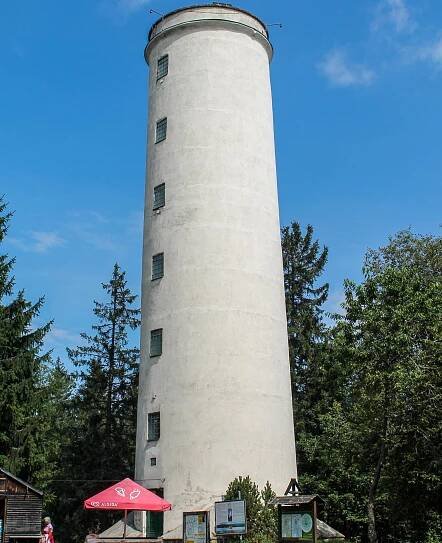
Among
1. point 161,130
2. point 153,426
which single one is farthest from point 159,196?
point 153,426

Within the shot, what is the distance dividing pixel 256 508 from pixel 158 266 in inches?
386

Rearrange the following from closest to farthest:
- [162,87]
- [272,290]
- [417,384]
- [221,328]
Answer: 1. [417,384]
2. [221,328]
3. [272,290]
4. [162,87]

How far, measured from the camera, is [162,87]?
2936 cm

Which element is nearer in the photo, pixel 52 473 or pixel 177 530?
pixel 177 530

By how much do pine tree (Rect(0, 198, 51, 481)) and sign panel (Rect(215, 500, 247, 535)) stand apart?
13.0m

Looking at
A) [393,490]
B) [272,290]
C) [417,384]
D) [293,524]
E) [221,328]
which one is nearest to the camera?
[293,524]

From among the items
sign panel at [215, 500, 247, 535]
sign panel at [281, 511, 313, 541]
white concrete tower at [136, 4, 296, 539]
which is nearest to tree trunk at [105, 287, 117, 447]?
white concrete tower at [136, 4, 296, 539]

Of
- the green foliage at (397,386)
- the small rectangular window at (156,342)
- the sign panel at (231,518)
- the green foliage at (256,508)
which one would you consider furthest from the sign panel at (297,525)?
the small rectangular window at (156,342)

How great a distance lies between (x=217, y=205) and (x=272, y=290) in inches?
154

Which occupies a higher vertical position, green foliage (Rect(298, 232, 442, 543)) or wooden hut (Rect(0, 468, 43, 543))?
green foliage (Rect(298, 232, 442, 543))

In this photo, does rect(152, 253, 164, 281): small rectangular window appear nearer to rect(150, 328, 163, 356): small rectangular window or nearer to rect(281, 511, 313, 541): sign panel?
rect(150, 328, 163, 356): small rectangular window

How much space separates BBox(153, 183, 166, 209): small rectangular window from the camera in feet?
91.7

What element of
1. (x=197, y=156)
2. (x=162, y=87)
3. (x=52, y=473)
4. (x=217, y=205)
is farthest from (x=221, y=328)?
(x=52, y=473)

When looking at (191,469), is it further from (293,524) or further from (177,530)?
(293,524)
